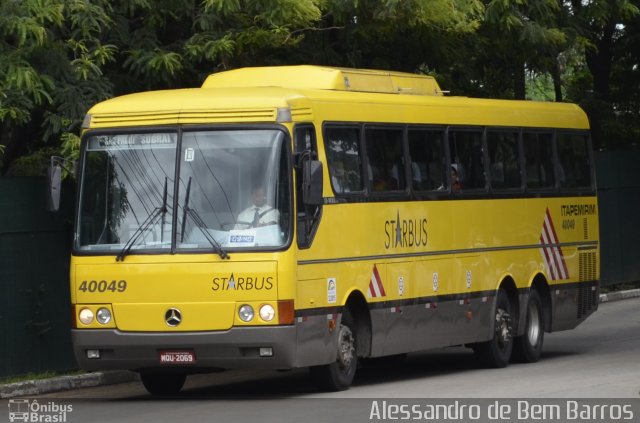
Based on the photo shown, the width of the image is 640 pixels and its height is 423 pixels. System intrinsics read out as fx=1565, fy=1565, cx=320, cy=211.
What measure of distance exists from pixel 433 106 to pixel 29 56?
15.7 feet

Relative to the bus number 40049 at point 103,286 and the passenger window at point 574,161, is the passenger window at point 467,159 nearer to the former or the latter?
the passenger window at point 574,161

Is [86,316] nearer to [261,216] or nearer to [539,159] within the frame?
[261,216]

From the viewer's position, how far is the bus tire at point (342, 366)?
1584 cm

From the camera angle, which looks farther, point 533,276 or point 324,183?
point 533,276

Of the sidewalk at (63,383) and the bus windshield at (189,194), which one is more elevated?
the bus windshield at (189,194)

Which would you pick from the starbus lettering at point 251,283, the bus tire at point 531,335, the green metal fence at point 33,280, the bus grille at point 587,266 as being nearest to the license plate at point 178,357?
the starbus lettering at point 251,283

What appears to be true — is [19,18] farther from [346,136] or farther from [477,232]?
[477,232]

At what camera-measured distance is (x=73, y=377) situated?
58.5 feet

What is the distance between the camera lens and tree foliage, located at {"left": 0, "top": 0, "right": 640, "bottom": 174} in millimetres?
16891

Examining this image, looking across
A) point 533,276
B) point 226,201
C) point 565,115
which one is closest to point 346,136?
point 226,201

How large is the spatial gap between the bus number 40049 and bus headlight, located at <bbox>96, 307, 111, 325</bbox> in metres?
0.20

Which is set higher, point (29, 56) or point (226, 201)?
point (29, 56)

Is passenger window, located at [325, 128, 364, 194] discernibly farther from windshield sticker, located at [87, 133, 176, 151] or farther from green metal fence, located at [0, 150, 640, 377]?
green metal fence, located at [0, 150, 640, 377]

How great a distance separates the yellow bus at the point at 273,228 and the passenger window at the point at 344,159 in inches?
0.8
